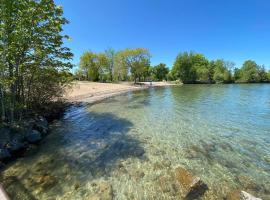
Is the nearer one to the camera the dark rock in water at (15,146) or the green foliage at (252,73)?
the dark rock in water at (15,146)

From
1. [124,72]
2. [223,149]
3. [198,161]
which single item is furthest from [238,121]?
[124,72]

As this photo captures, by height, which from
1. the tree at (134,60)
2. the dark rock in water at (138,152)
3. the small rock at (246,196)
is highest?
the tree at (134,60)

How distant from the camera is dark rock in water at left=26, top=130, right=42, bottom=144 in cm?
891

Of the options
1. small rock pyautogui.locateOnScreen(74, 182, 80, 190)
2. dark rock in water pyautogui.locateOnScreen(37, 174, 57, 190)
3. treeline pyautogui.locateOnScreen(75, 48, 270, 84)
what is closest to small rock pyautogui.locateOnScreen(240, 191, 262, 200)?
small rock pyautogui.locateOnScreen(74, 182, 80, 190)

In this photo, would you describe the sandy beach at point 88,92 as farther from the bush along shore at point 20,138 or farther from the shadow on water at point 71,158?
the shadow on water at point 71,158

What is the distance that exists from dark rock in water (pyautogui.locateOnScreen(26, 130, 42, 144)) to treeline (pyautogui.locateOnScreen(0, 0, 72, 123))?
1293mm

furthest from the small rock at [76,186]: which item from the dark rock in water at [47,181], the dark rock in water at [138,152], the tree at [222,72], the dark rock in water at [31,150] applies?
the tree at [222,72]

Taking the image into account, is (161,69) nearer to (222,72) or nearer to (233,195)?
(222,72)

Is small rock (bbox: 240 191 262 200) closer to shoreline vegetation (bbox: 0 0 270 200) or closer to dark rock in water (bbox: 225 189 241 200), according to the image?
dark rock in water (bbox: 225 189 241 200)

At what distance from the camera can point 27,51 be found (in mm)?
9664

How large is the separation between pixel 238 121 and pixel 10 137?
47.6ft

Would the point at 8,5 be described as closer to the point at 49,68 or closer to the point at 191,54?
the point at 49,68

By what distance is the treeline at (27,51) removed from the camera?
821cm

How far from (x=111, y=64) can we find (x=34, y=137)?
6347 centimetres
